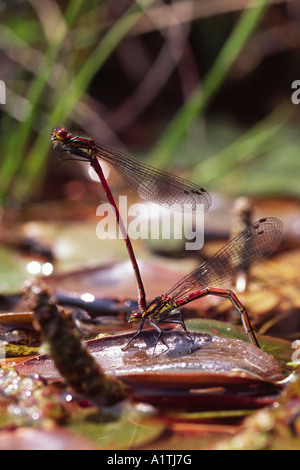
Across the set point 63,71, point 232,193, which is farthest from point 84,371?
point 63,71

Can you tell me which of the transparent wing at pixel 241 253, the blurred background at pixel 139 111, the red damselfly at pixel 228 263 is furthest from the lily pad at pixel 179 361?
the blurred background at pixel 139 111

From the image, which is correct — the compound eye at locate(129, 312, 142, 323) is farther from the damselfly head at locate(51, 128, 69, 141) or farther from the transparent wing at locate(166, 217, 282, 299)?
the damselfly head at locate(51, 128, 69, 141)

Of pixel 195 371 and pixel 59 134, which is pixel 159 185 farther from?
pixel 195 371

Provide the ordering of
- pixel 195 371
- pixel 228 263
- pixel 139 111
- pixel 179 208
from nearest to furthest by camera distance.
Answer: pixel 195 371, pixel 228 263, pixel 179 208, pixel 139 111

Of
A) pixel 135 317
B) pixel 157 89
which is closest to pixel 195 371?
pixel 135 317

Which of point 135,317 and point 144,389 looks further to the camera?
point 135,317
